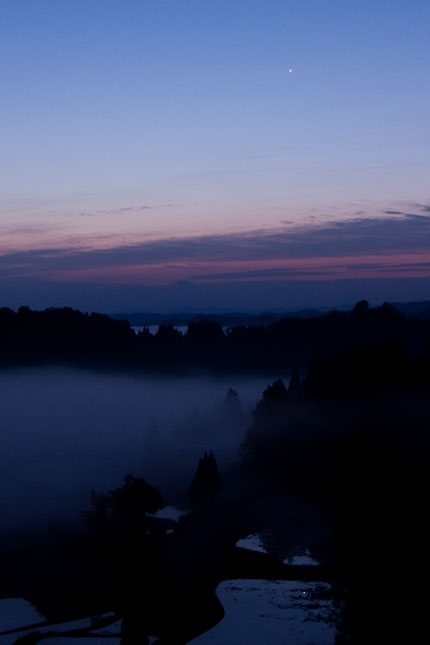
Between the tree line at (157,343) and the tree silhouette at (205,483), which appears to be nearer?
the tree silhouette at (205,483)

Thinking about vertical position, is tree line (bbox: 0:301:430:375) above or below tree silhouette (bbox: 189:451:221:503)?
above

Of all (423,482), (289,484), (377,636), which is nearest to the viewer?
(377,636)

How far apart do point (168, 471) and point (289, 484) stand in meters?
15.5

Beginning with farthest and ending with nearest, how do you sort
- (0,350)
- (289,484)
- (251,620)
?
(0,350)
(289,484)
(251,620)

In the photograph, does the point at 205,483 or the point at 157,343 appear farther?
the point at 157,343

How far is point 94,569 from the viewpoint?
28.0 meters

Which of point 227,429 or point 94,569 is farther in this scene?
point 227,429

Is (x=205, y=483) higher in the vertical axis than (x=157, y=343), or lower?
lower

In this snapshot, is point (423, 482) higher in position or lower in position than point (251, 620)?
higher

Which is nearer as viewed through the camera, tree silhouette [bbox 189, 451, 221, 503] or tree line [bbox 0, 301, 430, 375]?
tree silhouette [bbox 189, 451, 221, 503]

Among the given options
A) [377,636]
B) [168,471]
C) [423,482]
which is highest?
[423,482]

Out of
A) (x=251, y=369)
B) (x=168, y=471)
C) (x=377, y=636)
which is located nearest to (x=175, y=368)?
(x=251, y=369)

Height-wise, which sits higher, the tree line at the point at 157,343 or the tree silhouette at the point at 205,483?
the tree line at the point at 157,343

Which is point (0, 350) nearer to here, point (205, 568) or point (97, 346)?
point (97, 346)
